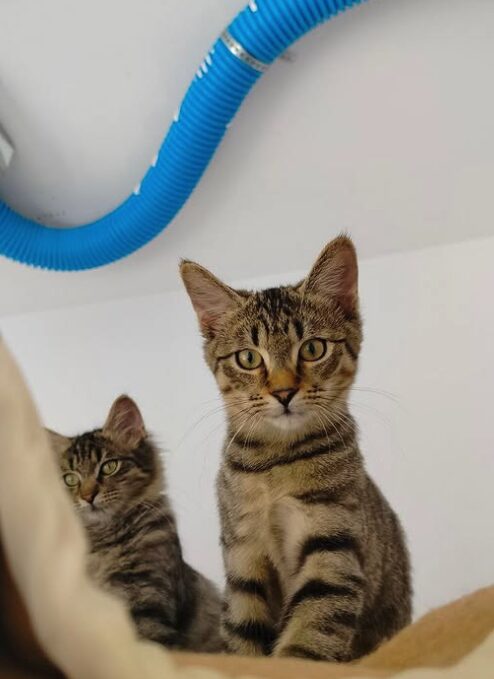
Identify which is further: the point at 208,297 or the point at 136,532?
the point at 136,532

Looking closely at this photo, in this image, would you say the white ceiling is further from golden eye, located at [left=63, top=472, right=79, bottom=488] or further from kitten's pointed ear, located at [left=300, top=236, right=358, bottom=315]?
golden eye, located at [left=63, top=472, right=79, bottom=488]

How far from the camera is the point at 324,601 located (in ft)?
2.59

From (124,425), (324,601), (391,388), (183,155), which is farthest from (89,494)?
(391,388)

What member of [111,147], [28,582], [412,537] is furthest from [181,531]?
[28,582]

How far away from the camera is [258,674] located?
457mm

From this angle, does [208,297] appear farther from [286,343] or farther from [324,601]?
[324,601]

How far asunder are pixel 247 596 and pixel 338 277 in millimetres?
428

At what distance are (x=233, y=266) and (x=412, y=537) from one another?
675 millimetres

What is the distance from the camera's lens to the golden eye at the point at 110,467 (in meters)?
1.11

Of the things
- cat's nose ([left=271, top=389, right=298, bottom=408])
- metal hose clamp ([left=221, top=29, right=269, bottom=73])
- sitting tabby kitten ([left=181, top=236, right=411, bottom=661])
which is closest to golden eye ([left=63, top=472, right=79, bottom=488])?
sitting tabby kitten ([left=181, top=236, right=411, bottom=661])

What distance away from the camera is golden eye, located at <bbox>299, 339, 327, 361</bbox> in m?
0.92

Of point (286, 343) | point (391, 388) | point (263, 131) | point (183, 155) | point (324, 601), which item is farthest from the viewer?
point (391, 388)

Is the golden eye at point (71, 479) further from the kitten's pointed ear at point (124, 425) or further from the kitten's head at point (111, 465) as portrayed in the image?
the kitten's pointed ear at point (124, 425)

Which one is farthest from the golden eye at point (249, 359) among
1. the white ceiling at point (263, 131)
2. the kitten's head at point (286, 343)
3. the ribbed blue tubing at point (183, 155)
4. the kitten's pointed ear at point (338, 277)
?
the white ceiling at point (263, 131)
